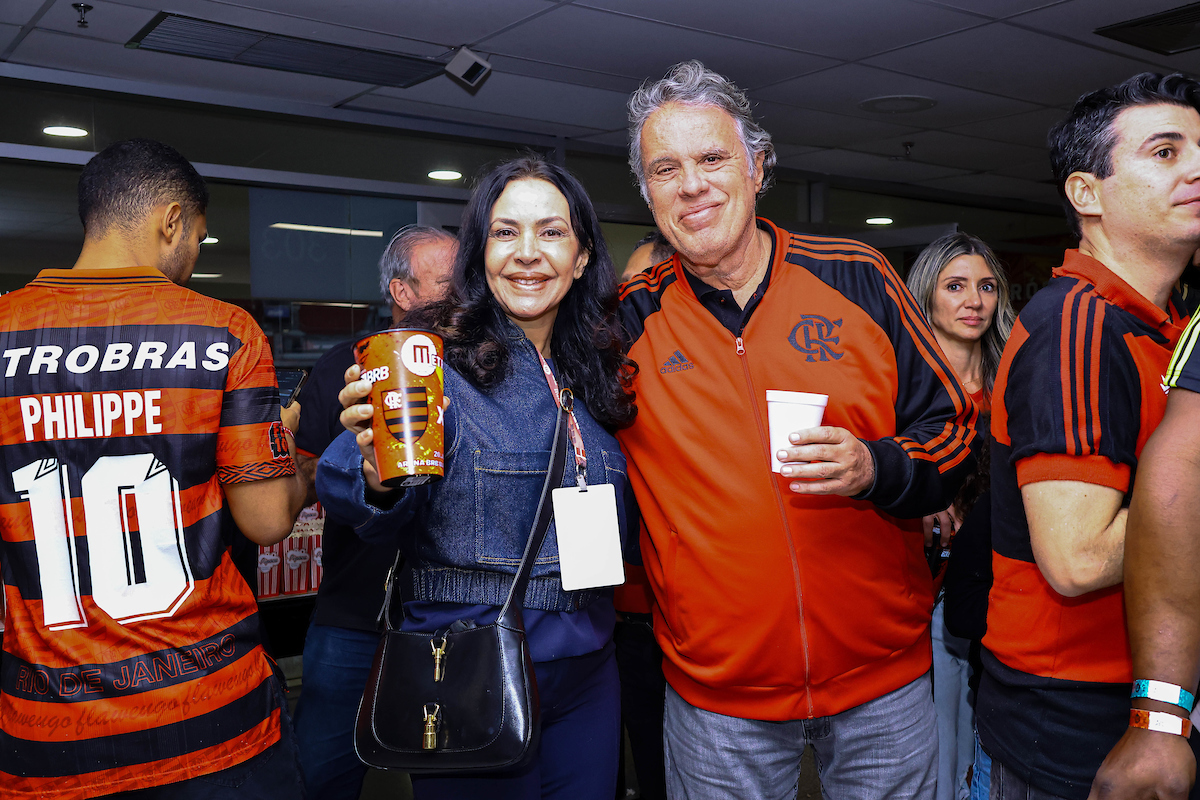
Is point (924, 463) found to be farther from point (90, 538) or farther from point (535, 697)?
point (90, 538)

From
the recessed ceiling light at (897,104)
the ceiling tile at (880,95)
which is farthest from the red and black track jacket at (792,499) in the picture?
→ the recessed ceiling light at (897,104)

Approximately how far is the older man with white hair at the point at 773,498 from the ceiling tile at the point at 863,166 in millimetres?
5201

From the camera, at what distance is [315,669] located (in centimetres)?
245

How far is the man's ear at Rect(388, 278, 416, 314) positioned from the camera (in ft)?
10.2

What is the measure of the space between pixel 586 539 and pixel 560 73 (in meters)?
3.69

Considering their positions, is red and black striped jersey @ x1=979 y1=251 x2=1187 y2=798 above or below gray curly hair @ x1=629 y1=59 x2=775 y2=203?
below

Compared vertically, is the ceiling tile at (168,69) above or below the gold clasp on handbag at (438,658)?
above

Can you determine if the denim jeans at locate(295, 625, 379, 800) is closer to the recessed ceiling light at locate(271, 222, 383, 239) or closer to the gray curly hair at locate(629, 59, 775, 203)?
the gray curly hair at locate(629, 59, 775, 203)

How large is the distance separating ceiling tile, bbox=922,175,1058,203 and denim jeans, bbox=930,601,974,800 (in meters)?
6.04

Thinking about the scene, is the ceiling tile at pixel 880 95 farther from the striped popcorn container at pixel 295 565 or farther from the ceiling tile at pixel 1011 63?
the striped popcorn container at pixel 295 565

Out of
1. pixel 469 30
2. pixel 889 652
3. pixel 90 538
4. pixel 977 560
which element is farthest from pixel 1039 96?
pixel 90 538

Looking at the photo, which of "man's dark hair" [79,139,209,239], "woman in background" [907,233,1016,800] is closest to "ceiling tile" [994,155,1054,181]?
"woman in background" [907,233,1016,800]

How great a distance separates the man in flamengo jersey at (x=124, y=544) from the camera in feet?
5.33

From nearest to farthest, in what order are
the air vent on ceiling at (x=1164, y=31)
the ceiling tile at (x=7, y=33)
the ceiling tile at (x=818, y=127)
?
the ceiling tile at (x=7, y=33)
the air vent on ceiling at (x=1164, y=31)
the ceiling tile at (x=818, y=127)
